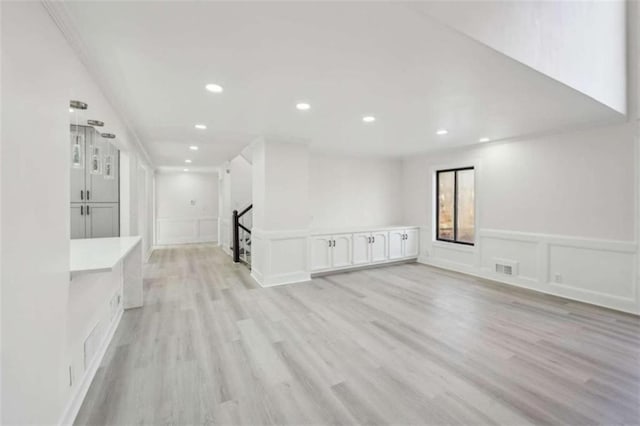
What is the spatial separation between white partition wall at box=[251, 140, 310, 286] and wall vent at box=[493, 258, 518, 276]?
331cm

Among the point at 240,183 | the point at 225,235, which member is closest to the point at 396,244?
the point at 240,183

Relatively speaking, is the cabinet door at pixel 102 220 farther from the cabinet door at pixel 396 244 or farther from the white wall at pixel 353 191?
the cabinet door at pixel 396 244

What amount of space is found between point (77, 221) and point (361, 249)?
454 centimetres

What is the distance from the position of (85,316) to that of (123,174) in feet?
7.38

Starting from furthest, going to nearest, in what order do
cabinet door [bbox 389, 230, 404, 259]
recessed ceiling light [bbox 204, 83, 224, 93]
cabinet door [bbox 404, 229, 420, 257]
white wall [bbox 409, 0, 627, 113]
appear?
cabinet door [bbox 404, 229, 420, 257]
cabinet door [bbox 389, 230, 404, 259]
recessed ceiling light [bbox 204, 83, 224, 93]
white wall [bbox 409, 0, 627, 113]

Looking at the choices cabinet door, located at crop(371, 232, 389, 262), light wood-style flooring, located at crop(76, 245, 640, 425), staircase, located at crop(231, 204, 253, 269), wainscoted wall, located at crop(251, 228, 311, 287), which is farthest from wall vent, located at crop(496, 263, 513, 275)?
staircase, located at crop(231, 204, 253, 269)

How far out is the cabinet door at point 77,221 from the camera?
356 cm

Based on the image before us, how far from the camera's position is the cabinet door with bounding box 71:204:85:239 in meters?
3.56

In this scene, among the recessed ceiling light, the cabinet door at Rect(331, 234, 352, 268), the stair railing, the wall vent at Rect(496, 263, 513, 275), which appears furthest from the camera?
the stair railing

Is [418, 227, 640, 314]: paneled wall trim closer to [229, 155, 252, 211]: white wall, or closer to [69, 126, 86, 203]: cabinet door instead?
[229, 155, 252, 211]: white wall

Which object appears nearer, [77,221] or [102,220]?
[77,221]

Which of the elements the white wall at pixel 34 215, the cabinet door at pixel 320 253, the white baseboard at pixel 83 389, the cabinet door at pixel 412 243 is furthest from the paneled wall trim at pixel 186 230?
the white wall at pixel 34 215

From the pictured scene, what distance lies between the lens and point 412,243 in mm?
6516

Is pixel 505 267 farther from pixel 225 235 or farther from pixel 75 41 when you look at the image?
pixel 225 235
